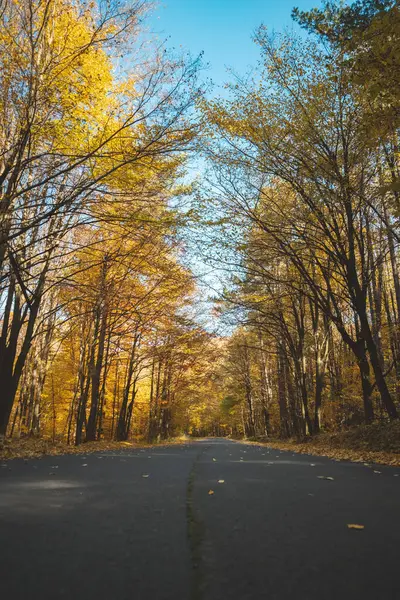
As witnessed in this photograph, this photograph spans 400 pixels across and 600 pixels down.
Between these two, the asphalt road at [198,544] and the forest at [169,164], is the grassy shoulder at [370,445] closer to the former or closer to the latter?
the forest at [169,164]

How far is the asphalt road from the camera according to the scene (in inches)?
54.2

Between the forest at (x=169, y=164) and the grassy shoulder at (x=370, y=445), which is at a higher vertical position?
the forest at (x=169, y=164)

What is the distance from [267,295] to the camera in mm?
16375

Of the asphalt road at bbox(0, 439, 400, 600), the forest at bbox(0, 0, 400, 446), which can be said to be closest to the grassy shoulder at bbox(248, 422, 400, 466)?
the forest at bbox(0, 0, 400, 446)

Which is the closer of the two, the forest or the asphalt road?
the asphalt road

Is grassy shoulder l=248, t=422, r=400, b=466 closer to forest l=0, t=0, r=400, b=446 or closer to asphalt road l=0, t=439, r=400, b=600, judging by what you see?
forest l=0, t=0, r=400, b=446

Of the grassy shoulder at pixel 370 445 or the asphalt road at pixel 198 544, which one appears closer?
the asphalt road at pixel 198 544

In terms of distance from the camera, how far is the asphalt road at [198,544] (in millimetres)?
1376

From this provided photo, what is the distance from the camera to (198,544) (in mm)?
1871

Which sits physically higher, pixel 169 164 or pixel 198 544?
pixel 169 164

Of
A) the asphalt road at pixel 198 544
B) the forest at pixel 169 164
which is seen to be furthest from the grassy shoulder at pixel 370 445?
the asphalt road at pixel 198 544

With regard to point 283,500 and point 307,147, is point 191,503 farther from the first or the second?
point 307,147

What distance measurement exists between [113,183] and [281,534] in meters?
7.15

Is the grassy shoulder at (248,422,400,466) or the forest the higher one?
the forest
